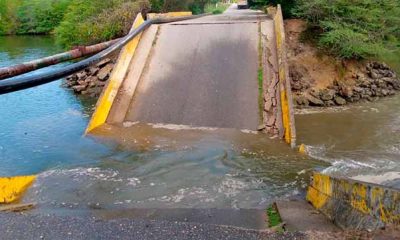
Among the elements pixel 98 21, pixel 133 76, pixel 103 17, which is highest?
pixel 103 17

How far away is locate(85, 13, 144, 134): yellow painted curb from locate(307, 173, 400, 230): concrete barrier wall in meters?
5.46

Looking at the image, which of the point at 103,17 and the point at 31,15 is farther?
the point at 31,15

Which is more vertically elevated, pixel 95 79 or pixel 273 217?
pixel 273 217

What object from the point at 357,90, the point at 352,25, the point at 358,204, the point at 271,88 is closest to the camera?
the point at 358,204

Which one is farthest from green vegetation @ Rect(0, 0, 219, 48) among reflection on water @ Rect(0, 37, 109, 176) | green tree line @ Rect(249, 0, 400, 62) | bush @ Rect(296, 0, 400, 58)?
bush @ Rect(296, 0, 400, 58)

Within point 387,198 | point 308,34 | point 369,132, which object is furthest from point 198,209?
point 308,34

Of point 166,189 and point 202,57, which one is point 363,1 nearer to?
point 202,57

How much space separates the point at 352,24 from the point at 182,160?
8.47m

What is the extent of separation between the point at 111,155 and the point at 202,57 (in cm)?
407

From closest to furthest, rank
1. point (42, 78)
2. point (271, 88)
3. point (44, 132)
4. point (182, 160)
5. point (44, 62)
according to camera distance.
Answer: point (42, 78), point (44, 62), point (182, 160), point (271, 88), point (44, 132)

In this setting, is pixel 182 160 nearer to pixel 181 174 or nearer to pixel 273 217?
pixel 181 174

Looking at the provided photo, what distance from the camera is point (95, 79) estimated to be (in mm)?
14734

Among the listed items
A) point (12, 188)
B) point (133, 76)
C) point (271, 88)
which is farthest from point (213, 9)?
point (12, 188)

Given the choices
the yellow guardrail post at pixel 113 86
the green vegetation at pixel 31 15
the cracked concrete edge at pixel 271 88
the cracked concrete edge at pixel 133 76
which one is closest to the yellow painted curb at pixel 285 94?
the cracked concrete edge at pixel 271 88
